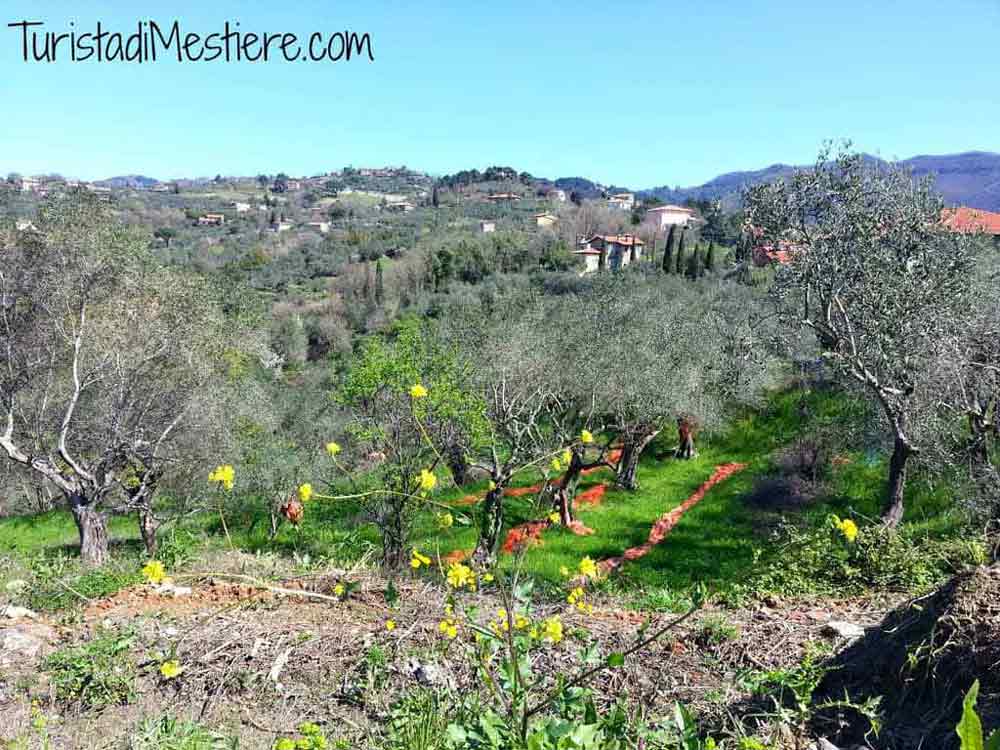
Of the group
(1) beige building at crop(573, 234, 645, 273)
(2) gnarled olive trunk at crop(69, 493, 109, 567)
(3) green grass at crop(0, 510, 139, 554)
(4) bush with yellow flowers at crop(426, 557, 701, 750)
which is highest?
(1) beige building at crop(573, 234, 645, 273)

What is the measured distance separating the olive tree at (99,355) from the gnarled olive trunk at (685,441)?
17.8m

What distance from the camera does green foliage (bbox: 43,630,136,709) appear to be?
16.5 ft

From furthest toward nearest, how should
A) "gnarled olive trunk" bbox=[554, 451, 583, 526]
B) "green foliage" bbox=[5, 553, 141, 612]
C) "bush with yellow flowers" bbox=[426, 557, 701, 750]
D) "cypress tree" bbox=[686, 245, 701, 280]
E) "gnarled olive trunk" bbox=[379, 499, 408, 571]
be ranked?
"cypress tree" bbox=[686, 245, 701, 280] → "gnarled olive trunk" bbox=[554, 451, 583, 526] → "gnarled olive trunk" bbox=[379, 499, 408, 571] → "green foliage" bbox=[5, 553, 141, 612] → "bush with yellow flowers" bbox=[426, 557, 701, 750]

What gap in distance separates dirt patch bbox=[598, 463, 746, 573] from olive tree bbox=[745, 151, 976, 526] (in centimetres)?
612

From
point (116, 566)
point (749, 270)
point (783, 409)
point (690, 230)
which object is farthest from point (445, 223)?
point (116, 566)

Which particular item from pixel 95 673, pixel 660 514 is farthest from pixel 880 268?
pixel 95 673

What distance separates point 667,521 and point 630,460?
167 inches

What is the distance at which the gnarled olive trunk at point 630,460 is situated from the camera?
23328mm

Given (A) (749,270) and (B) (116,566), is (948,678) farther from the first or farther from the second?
(A) (749,270)

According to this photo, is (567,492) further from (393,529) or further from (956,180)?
(956,180)

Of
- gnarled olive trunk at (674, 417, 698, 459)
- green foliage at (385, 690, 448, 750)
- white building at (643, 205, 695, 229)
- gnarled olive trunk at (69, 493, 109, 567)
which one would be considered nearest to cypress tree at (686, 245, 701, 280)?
gnarled olive trunk at (674, 417, 698, 459)

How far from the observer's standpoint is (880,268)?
1398 centimetres

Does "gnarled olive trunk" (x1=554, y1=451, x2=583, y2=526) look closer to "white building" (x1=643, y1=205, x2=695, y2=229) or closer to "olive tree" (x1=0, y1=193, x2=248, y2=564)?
"olive tree" (x1=0, y1=193, x2=248, y2=564)

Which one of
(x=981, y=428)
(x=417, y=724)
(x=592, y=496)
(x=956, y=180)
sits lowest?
(x=592, y=496)
